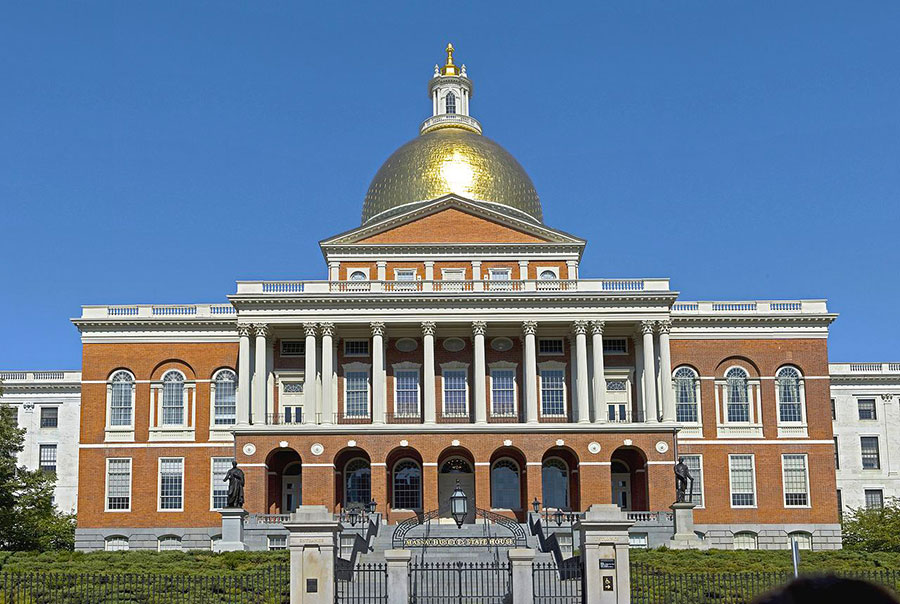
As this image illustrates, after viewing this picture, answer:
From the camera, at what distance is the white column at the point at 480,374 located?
197 feet

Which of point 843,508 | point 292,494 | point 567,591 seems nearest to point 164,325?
point 292,494

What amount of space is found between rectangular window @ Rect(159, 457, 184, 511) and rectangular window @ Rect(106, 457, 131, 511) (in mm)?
1717

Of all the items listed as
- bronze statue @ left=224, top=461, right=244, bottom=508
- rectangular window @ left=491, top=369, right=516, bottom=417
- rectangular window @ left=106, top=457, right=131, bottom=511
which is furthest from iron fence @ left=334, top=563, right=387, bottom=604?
rectangular window @ left=106, top=457, right=131, bottom=511

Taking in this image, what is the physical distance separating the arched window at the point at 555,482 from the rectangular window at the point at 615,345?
6505mm

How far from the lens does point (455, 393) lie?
6288cm

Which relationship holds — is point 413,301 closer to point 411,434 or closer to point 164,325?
point 411,434

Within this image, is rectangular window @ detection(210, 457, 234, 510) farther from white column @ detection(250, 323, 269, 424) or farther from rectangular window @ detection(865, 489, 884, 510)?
rectangular window @ detection(865, 489, 884, 510)

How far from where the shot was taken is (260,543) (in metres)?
53.6

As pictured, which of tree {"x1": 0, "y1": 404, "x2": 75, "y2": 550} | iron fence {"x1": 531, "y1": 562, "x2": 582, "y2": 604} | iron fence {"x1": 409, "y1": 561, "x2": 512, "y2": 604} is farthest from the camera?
tree {"x1": 0, "y1": 404, "x2": 75, "y2": 550}

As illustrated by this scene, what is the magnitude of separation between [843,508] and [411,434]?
3508cm

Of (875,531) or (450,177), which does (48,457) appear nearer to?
(450,177)

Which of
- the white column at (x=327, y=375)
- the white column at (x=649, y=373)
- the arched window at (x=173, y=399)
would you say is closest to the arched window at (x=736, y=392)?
the white column at (x=649, y=373)

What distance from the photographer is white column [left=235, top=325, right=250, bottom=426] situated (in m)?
60.2

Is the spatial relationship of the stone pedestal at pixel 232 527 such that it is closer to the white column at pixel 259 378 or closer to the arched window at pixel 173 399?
the white column at pixel 259 378
